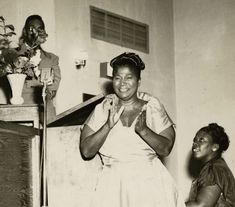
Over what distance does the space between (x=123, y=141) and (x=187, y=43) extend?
5.65 meters

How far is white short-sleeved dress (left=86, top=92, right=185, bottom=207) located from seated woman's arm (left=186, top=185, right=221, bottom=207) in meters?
0.89

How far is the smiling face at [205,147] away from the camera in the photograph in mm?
5035

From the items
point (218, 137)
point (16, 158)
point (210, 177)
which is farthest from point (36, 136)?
point (218, 137)

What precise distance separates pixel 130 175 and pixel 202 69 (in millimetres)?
5443

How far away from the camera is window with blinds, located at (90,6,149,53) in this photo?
754 cm

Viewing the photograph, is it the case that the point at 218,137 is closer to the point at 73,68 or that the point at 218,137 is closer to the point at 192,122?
the point at 73,68

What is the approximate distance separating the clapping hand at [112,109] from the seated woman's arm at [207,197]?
1245mm

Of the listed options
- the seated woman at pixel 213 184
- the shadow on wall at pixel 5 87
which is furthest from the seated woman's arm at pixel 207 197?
the shadow on wall at pixel 5 87

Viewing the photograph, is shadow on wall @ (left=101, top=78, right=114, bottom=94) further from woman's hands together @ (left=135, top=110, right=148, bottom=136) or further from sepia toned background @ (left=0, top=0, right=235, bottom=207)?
woman's hands together @ (left=135, top=110, right=148, bottom=136)

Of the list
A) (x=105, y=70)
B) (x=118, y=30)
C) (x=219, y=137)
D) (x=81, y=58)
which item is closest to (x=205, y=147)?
(x=219, y=137)

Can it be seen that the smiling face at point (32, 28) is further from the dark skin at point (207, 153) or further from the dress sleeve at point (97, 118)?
the dress sleeve at point (97, 118)

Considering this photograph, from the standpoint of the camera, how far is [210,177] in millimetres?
4578

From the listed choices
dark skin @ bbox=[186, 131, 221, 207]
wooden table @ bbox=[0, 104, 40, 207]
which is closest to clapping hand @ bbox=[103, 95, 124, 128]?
wooden table @ bbox=[0, 104, 40, 207]

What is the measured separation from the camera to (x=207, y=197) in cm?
443
